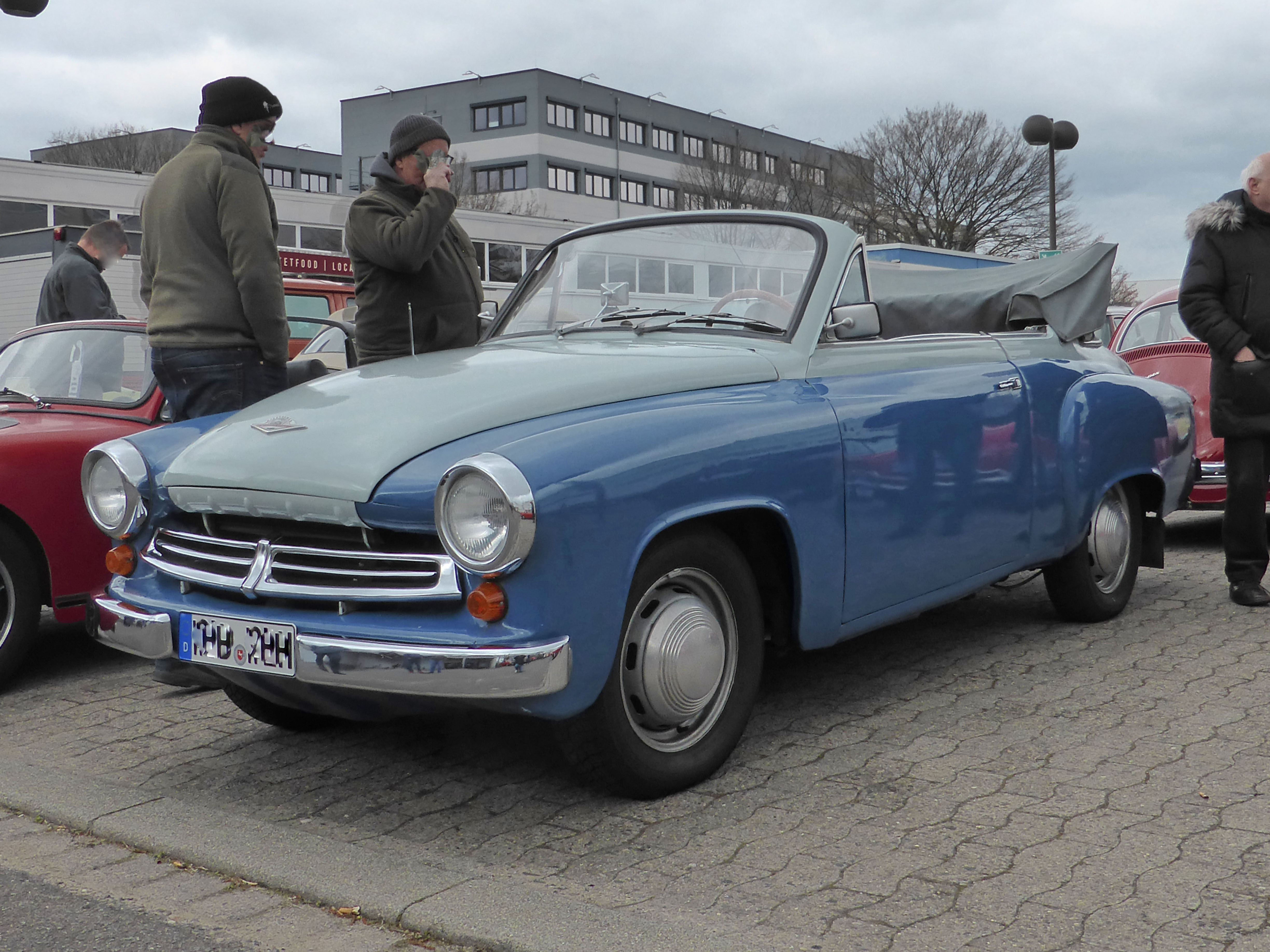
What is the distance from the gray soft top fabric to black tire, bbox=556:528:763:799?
1.94 metres

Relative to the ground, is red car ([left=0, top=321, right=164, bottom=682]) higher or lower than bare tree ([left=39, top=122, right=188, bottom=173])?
lower

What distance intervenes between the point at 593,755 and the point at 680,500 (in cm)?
69

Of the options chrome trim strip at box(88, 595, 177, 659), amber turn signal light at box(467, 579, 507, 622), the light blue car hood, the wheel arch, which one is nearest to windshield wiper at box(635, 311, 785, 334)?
the light blue car hood

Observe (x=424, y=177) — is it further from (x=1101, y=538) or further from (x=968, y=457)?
(x=1101, y=538)

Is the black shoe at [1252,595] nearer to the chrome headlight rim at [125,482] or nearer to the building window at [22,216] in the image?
the chrome headlight rim at [125,482]

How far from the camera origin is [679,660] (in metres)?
3.42

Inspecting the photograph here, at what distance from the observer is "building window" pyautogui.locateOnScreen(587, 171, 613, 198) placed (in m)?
Answer: 67.1

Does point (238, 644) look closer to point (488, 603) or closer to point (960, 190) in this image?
point (488, 603)

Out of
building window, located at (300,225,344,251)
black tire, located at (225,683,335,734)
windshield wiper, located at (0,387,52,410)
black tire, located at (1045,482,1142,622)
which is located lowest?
black tire, located at (225,683,335,734)

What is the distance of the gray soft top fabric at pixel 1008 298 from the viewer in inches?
223

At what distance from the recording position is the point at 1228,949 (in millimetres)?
2549

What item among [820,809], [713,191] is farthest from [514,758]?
[713,191]

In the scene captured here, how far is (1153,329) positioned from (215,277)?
6848mm

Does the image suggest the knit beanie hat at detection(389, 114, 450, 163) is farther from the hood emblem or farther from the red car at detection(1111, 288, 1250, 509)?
the red car at detection(1111, 288, 1250, 509)
